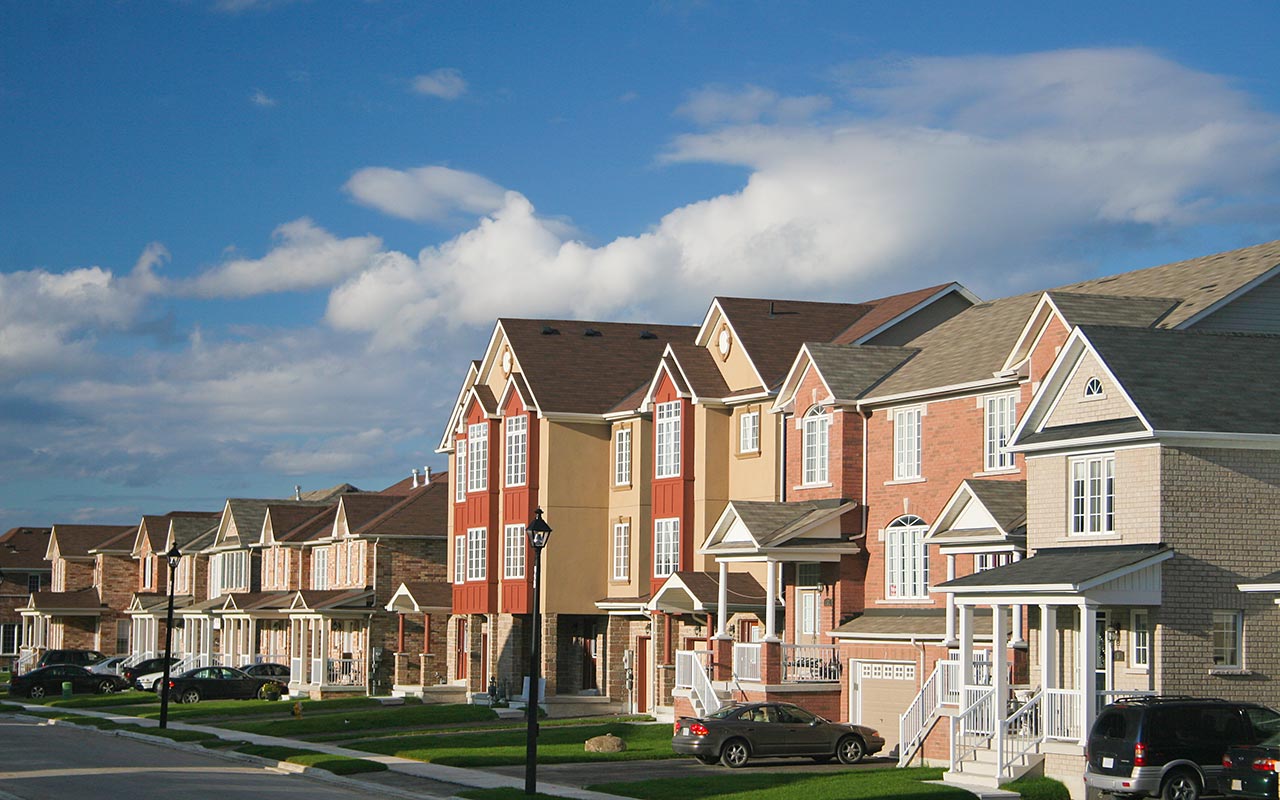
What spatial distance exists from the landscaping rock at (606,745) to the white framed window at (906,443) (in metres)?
9.04

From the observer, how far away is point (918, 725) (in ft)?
115

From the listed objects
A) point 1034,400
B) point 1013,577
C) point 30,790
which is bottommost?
point 30,790

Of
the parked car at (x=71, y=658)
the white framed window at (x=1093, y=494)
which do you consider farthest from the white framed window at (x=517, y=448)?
the parked car at (x=71, y=658)

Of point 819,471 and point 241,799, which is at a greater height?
point 819,471

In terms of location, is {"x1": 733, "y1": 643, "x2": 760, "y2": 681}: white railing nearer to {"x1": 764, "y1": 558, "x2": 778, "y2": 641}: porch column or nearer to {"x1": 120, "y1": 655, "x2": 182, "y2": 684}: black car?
{"x1": 764, "y1": 558, "x2": 778, "y2": 641}: porch column

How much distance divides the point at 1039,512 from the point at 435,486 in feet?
140

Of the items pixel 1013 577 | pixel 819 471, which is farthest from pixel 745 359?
pixel 1013 577

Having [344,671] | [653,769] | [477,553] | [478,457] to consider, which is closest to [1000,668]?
[653,769]

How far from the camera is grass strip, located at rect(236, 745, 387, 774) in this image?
3603cm

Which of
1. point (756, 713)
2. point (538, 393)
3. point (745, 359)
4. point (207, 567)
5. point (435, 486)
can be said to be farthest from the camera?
point (207, 567)

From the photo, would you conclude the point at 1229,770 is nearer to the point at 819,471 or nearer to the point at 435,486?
the point at 819,471

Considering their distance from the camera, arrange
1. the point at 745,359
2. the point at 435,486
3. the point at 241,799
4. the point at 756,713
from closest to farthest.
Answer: the point at 241,799 < the point at 756,713 < the point at 745,359 < the point at 435,486

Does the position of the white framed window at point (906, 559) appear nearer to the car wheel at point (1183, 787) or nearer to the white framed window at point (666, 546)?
the white framed window at point (666, 546)

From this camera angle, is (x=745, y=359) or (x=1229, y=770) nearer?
(x=1229, y=770)
